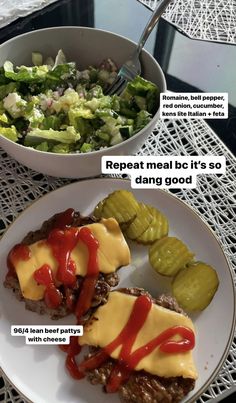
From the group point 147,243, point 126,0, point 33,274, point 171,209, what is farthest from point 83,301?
point 126,0

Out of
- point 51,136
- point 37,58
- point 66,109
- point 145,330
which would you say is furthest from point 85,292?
point 37,58

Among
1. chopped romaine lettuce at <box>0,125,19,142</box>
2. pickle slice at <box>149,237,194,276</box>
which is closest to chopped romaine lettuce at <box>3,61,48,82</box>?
chopped romaine lettuce at <box>0,125,19,142</box>

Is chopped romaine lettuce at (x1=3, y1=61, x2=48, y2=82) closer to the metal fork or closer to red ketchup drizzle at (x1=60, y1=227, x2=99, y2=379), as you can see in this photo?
the metal fork

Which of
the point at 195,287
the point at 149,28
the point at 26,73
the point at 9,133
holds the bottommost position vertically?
the point at 195,287

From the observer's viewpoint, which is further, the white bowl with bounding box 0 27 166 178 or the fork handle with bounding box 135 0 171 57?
the fork handle with bounding box 135 0 171 57

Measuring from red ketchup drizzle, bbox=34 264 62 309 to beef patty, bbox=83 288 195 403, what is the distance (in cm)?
19

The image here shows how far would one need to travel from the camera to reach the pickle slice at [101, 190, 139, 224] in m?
1.36

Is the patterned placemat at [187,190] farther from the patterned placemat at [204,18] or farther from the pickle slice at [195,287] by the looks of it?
the patterned placemat at [204,18]

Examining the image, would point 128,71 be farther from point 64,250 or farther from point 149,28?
point 64,250

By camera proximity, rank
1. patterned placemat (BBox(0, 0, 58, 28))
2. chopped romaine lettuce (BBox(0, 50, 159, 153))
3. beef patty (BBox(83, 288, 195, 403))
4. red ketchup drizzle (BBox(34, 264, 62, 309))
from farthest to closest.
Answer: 1. patterned placemat (BBox(0, 0, 58, 28))
2. chopped romaine lettuce (BBox(0, 50, 159, 153))
3. red ketchup drizzle (BBox(34, 264, 62, 309))
4. beef patty (BBox(83, 288, 195, 403))

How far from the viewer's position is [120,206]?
138cm

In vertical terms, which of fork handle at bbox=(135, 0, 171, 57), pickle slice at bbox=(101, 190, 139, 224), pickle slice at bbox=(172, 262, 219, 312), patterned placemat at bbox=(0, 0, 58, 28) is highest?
fork handle at bbox=(135, 0, 171, 57)

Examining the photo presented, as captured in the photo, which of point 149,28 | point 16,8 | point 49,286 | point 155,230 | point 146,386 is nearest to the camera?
point 146,386

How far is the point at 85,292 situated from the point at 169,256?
0.83 ft
